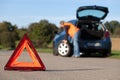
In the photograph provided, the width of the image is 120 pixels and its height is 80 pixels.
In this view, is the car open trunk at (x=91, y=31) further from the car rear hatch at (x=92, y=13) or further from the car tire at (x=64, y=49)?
the car tire at (x=64, y=49)

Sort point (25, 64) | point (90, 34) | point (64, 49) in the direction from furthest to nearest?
point (90, 34) → point (64, 49) → point (25, 64)

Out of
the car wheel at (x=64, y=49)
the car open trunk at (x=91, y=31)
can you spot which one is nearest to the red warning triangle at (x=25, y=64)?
the car wheel at (x=64, y=49)

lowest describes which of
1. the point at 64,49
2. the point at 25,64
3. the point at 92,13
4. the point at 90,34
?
the point at 64,49

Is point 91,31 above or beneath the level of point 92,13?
beneath

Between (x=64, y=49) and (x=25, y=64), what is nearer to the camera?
(x=25, y=64)

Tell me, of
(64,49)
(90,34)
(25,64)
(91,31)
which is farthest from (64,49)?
(25,64)

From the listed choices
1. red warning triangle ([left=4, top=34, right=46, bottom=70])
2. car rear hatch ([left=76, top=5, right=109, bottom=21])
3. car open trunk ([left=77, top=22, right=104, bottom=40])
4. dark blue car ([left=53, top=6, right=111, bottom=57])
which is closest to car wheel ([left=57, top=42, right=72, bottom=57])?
dark blue car ([left=53, top=6, right=111, bottom=57])

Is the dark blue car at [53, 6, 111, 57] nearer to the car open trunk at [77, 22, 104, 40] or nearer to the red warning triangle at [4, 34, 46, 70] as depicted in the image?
the car open trunk at [77, 22, 104, 40]

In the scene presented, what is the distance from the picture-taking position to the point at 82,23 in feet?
57.7

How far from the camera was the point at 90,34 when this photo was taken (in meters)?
17.5

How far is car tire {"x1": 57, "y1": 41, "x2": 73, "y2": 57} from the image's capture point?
55.1ft

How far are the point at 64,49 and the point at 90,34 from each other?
1319mm

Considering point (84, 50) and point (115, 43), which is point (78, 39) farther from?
point (115, 43)

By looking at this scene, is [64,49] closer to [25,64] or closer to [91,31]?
[91,31]
